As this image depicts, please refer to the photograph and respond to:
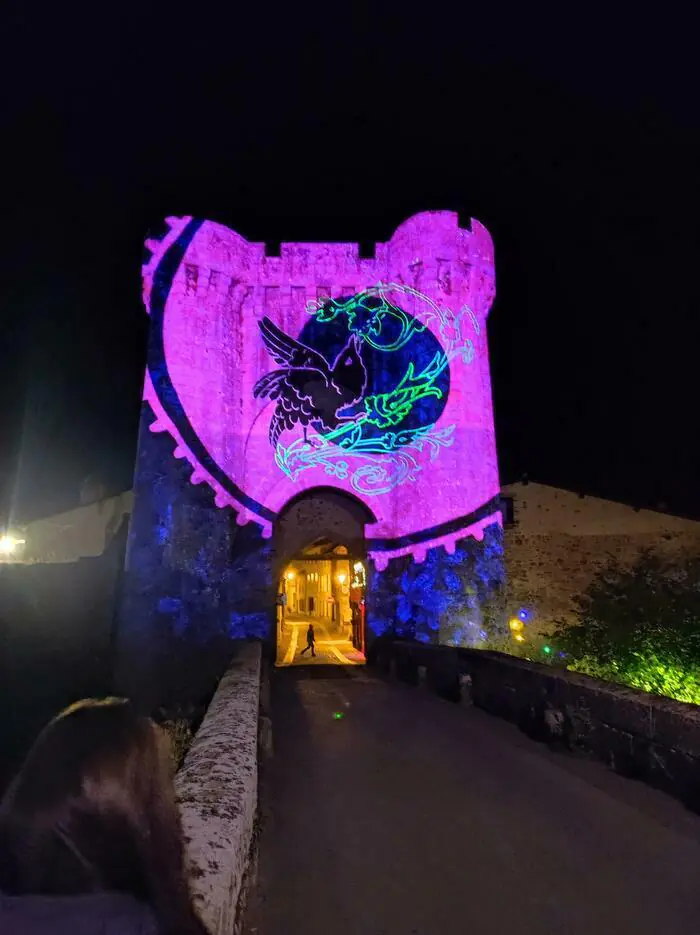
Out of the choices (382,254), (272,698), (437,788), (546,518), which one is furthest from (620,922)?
(546,518)

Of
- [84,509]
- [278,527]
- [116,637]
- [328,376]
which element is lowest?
[116,637]

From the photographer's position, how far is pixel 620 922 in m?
2.76

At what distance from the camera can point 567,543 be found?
16.8 metres

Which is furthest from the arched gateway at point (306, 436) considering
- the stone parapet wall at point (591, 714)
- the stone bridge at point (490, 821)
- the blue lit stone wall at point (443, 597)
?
the stone bridge at point (490, 821)

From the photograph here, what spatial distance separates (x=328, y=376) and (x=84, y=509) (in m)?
14.0

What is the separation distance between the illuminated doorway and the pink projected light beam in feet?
7.53

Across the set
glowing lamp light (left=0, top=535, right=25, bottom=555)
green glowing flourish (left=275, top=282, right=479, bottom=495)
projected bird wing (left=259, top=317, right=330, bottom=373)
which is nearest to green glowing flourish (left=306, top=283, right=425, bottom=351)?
green glowing flourish (left=275, top=282, right=479, bottom=495)

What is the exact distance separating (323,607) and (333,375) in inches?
789

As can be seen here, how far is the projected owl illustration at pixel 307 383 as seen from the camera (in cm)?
1369

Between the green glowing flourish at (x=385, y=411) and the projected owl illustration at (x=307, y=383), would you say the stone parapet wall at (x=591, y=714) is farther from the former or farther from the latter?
the projected owl illustration at (x=307, y=383)

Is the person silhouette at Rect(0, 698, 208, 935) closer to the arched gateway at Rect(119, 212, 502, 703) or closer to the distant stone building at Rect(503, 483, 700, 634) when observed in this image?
the arched gateway at Rect(119, 212, 502, 703)

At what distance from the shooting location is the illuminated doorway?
615 inches

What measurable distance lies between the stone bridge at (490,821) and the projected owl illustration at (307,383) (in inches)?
312

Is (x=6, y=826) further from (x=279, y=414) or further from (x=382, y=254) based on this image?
(x=382, y=254)
